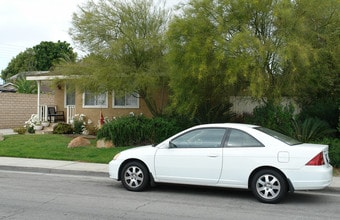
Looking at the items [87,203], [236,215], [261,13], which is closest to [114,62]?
[261,13]

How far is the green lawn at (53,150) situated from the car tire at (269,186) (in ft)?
20.3

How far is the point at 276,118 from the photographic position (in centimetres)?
1277

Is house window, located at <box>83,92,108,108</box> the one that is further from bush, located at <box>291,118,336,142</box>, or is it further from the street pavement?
bush, located at <box>291,118,336,142</box>

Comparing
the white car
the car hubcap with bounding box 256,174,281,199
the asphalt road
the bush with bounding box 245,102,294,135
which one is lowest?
the asphalt road

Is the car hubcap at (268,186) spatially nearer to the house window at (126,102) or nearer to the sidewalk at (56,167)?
the sidewalk at (56,167)

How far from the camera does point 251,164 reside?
7816mm

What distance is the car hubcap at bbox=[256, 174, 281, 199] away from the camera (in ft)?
25.3

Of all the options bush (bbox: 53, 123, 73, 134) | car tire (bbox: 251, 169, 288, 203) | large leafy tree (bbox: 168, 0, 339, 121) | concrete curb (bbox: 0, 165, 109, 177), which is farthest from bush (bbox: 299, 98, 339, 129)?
bush (bbox: 53, 123, 73, 134)

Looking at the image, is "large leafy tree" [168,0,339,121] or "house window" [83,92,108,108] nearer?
"large leafy tree" [168,0,339,121]

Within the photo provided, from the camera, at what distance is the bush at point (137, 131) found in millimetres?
14977

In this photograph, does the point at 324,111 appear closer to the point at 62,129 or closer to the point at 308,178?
the point at 308,178

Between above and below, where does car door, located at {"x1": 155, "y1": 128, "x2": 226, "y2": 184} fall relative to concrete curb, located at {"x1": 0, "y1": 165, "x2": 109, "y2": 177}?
above

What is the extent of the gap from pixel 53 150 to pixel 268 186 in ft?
30.8

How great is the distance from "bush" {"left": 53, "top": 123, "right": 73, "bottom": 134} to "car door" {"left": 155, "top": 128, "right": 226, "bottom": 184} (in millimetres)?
12061
